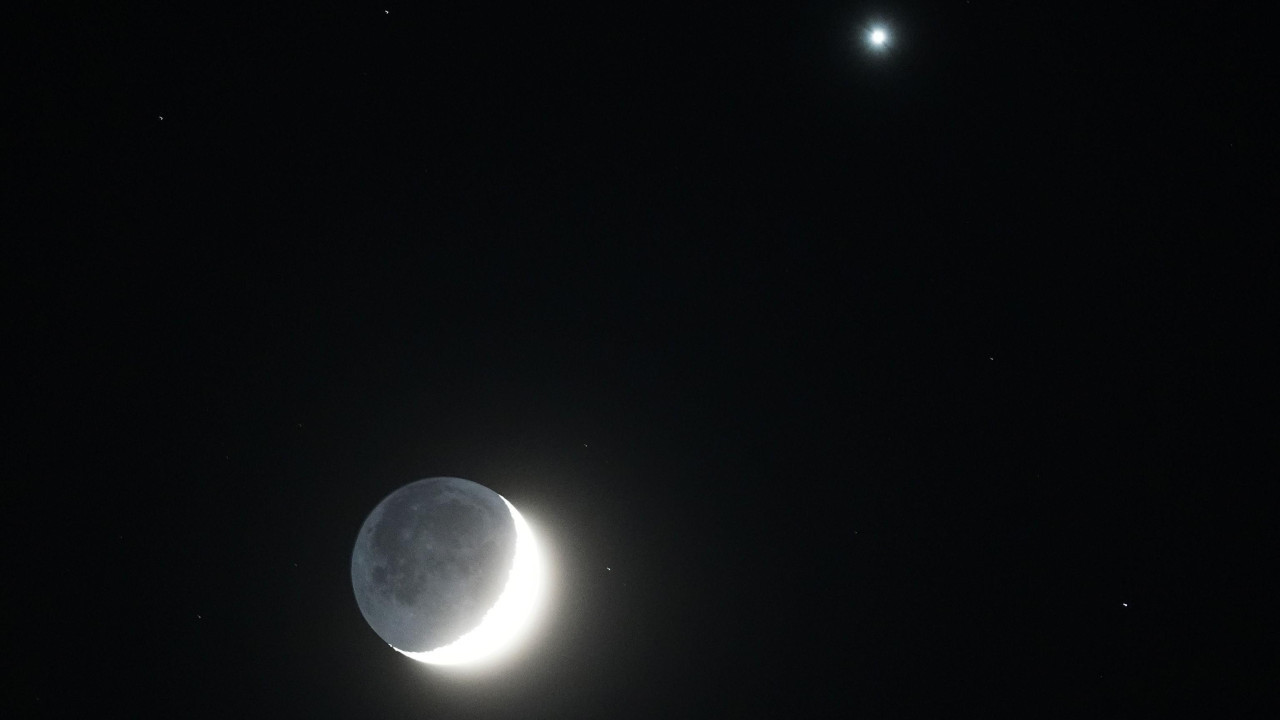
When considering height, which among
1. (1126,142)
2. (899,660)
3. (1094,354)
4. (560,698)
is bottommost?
(560,698)

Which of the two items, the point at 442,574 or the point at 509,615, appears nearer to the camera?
the point at 442,574

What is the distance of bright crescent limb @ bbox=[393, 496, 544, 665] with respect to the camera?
434 centimetres

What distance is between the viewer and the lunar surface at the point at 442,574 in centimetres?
426

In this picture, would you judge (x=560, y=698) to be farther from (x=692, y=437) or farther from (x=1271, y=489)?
(x=1271, y=489)

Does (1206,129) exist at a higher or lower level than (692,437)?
higher

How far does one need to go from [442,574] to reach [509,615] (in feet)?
1.53

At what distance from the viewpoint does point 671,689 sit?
4.66 m

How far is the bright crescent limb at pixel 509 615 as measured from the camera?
4.34 meters

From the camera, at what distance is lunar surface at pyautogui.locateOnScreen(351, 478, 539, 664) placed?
14.0ft

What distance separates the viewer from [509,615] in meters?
4.45

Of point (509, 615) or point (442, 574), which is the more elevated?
point (442, 574)

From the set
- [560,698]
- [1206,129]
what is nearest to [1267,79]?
[1206,129]

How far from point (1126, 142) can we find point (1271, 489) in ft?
6.95

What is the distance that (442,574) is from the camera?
14.0 feet
